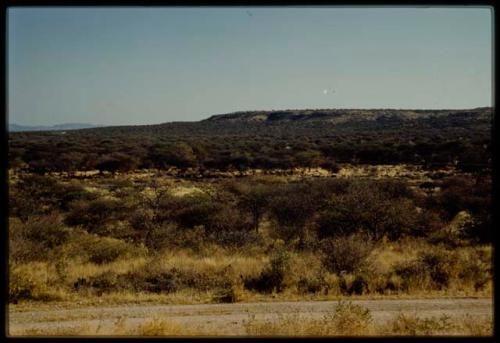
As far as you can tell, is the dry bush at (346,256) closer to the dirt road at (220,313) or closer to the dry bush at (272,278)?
the dry bush at (272,278)

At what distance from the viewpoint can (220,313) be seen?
→ 9320 mm

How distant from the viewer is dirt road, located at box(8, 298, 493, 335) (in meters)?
8.47

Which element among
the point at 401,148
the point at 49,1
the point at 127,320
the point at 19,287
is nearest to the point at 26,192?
the point at 19,287

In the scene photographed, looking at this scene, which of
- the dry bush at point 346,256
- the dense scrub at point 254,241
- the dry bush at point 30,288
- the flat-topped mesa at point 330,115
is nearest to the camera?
the dry bush at point 30,288

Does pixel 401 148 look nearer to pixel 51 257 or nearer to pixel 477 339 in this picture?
pixel 51 257

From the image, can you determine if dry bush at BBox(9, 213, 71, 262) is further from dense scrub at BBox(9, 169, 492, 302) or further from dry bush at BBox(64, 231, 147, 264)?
dry bush at BBox(64, 231, 147, 264)

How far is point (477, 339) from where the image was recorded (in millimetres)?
4336

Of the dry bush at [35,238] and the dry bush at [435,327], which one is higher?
the dry bush at [35,238]

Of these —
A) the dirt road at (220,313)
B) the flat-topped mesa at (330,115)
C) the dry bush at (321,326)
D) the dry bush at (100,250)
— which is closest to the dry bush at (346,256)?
the dirt road at (220,313)

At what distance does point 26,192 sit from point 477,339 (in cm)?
2227

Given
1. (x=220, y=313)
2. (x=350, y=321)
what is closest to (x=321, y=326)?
(x=350, y=321)

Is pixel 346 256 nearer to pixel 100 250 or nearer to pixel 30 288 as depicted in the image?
pixel 100 250

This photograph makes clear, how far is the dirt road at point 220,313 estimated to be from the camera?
847 cm

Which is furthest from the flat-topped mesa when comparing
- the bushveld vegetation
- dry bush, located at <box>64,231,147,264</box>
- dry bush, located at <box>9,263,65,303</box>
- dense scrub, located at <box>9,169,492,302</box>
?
dry bush, located at <box>9,263,65,303</box>
